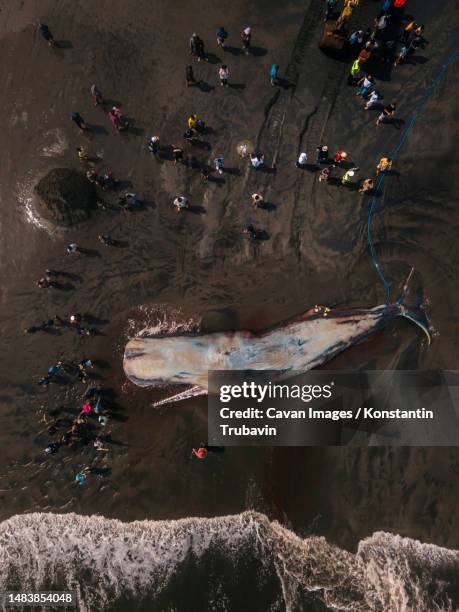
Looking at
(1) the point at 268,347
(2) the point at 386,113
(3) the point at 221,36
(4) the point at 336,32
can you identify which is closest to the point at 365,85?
(2) the point at 386,113

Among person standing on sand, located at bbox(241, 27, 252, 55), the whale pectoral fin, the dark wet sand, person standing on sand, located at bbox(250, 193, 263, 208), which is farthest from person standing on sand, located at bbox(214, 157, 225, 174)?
the whale pectoral fin

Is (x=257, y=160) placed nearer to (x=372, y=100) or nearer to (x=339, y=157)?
(x=339, y=157)

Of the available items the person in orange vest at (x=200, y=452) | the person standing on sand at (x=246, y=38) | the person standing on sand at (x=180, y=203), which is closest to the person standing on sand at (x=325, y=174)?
the person standing on sand at (x=180, y=203)

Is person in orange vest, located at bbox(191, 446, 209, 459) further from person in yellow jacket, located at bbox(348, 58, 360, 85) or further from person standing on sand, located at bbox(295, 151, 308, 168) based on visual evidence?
person in yellow jacket, located at bbox(348, 58, 360, 85)

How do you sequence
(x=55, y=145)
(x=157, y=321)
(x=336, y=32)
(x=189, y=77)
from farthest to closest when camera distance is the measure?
1. (x=55, y=145)
2. (x=157, y=321)
3. (x=189, y=77)
4. (x=336, y=32)

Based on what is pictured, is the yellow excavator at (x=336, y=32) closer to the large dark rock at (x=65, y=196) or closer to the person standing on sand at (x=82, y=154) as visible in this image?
the person standing on sand at (x=82, y=154)

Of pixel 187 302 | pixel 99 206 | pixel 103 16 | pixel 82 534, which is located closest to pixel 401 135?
pixel 187 302
